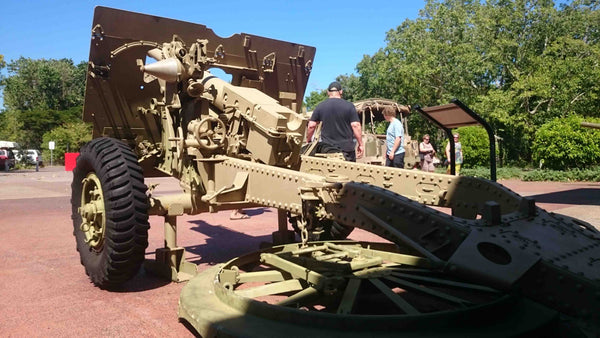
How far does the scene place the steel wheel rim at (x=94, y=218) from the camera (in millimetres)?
4309

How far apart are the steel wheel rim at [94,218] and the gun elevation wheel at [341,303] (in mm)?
1303

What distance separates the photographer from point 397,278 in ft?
11.2

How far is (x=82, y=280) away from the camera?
15.3ft

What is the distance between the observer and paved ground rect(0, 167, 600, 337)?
340 cm

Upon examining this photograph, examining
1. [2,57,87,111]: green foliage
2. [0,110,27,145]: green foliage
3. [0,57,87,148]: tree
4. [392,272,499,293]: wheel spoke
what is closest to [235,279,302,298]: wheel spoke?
[392,272,499,293]: wheel spoke

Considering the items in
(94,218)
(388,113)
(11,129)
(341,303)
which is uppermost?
(11,129)

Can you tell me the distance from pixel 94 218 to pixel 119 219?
57cm

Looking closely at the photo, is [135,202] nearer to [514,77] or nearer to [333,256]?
[333,256]

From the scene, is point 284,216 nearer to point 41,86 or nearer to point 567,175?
point 567,175

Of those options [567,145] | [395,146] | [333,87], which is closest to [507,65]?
[567,145]

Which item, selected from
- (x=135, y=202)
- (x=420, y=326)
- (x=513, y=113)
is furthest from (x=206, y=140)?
(x=513, y=113)

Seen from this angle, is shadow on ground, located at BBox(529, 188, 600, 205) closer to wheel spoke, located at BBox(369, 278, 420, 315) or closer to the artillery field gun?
the artillery field gun

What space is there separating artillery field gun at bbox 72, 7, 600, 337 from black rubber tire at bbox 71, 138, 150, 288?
11mm

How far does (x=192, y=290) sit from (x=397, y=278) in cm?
139
